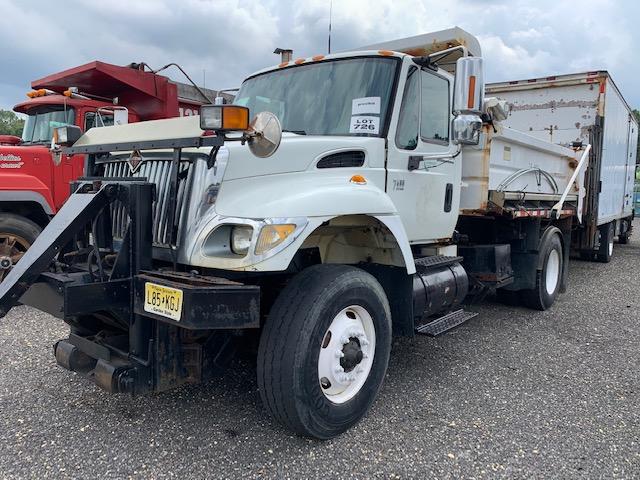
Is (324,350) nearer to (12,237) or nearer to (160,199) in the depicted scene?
(160,199)

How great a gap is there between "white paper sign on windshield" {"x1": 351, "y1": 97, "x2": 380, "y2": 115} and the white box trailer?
5378 mm

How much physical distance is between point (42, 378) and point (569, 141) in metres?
8.08

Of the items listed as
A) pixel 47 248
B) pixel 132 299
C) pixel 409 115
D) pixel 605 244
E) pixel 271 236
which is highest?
pixel 409 115

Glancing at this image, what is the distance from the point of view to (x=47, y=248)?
9.62ft

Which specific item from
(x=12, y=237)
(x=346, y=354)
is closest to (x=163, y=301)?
(x=346, y=354)

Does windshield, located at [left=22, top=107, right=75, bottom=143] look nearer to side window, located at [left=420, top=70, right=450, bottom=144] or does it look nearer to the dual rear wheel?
side window, located at [left=420, top=70, right=450, bottom=144]

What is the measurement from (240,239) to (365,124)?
56.7 inches

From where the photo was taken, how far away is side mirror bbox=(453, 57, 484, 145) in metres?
3.46

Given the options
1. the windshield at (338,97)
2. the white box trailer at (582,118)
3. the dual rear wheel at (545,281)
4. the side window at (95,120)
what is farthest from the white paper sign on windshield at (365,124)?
the white box trailer at (582,118)

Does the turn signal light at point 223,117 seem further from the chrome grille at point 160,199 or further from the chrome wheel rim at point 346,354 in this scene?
the chrome wheel rim at point 346,354

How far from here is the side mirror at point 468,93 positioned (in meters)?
3.46

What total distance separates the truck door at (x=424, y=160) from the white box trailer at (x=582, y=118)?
4.54m

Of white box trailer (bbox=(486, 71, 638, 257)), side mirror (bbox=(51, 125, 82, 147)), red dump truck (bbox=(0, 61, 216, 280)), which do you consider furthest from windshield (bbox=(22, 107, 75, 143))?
white box trailer (bbox=(486, 71, 638, 257))

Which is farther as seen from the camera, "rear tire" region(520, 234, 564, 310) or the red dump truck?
"rear tire" region(520, 234, 564, 310)
